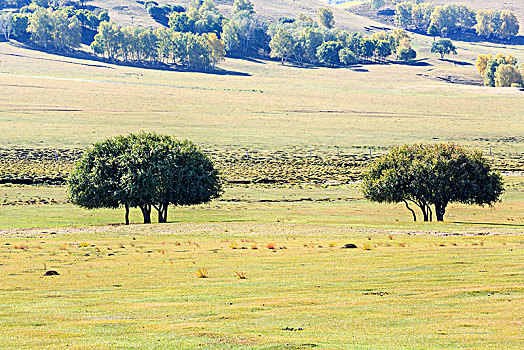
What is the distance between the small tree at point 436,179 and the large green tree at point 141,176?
14912mm

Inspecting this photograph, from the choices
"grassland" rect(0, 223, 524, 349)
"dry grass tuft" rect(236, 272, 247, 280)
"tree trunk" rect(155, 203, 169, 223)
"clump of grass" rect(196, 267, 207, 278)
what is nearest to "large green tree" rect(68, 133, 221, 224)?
"tree trunk" rect(155, 203, 169, 223)

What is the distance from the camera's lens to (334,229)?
5022 centimetres

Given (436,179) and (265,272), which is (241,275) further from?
(436,179)

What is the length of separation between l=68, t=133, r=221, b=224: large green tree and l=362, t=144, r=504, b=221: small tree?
587 inches

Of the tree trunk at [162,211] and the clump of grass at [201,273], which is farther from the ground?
the clump of grass at [201,273]

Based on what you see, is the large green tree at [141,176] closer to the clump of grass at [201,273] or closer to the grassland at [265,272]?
the grassland at [265,272]

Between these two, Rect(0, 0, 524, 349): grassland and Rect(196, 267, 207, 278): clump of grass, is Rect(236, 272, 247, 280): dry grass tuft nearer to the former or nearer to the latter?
Rect(0, 0, 524, 349): grassland


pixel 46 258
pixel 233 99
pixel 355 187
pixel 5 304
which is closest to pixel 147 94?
pixel 233 99

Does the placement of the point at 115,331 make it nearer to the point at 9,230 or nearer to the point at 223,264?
the point at 223,264

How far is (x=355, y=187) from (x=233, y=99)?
10776cm

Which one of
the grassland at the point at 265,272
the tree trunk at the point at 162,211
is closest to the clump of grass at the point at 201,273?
the grassland at the point at 265,272

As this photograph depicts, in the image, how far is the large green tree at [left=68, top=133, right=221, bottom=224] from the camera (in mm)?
59188

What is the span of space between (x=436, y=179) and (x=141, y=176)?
23.0m

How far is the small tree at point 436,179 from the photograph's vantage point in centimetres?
5953
